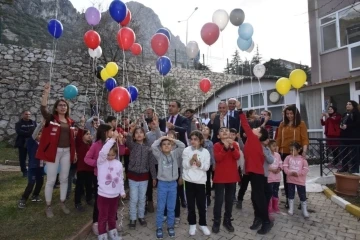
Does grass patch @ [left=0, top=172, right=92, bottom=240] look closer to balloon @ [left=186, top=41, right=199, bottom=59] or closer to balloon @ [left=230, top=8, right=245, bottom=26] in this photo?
balloon @ [left=186, top=41, right=199, bottom=59]

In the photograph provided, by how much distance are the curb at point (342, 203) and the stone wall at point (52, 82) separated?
5.77 meters

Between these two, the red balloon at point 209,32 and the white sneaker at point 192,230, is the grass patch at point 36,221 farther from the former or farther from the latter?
the red balloon at point 209,32

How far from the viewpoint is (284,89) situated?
230 inches

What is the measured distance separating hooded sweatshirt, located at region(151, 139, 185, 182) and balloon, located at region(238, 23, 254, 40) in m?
3.39

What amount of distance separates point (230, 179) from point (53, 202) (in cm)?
333

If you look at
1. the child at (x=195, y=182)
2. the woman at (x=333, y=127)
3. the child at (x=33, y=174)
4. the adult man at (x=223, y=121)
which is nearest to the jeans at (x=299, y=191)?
the adult man at (x=223, y=121)

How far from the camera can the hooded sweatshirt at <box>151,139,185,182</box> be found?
3.63 meters

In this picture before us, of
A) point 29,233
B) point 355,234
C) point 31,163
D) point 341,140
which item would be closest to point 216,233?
point 355,234

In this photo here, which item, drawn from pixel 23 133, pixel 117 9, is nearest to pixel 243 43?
pixel 117 9

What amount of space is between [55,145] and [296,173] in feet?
12.9

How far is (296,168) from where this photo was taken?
426cm

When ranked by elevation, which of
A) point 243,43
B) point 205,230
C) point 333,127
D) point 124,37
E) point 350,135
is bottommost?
point 205,230

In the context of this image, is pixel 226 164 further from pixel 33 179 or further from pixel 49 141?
pixel 33 179

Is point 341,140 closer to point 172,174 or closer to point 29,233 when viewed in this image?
point 172,174
